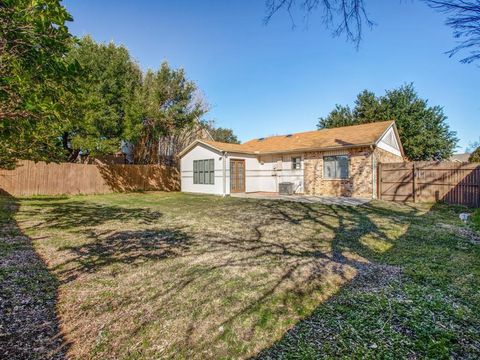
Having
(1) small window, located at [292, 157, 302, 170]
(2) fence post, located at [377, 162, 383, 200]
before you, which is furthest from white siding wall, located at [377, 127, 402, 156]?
(1) small window, located at [292, 157, 302, 170]

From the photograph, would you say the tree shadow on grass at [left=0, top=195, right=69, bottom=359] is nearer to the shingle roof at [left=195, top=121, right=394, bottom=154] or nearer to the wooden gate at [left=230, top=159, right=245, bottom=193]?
the wooden gate at [left=230, top=159, right=245, bottom=193]

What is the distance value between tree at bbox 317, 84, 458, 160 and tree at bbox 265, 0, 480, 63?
71.8 feet

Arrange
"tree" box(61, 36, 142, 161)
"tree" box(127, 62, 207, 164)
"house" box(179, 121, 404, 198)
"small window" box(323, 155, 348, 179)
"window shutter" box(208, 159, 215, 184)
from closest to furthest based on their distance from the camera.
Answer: "house" box(179, 121, 404, 198) < "small window" box(323, 155, 348, 179) < "tree" box(61, 36, 142, 161) < "window shutter" box(208, 159, 215, 184) < "tree" box(127, 62, 207, 164)

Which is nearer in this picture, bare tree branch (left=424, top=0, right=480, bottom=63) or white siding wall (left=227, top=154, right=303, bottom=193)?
bare tree branch (left=424, top=0, right=480, bottom=63)

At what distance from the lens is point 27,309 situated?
268 cm

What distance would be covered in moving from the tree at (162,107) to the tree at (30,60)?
13.7 m

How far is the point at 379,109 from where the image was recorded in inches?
939

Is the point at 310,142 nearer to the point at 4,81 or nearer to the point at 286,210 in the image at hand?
the point at 286,210

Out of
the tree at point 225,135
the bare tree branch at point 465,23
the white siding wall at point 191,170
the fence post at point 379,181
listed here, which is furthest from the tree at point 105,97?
the tree at point 225,135

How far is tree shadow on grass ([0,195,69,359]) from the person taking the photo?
2.11 m

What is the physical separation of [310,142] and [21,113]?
14.5 m

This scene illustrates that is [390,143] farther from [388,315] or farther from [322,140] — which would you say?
[388,315]

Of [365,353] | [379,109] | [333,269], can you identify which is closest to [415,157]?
[379,109]

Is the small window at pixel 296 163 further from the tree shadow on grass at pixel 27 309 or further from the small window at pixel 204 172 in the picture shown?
the tree shadow on grass at pixel 27 309
